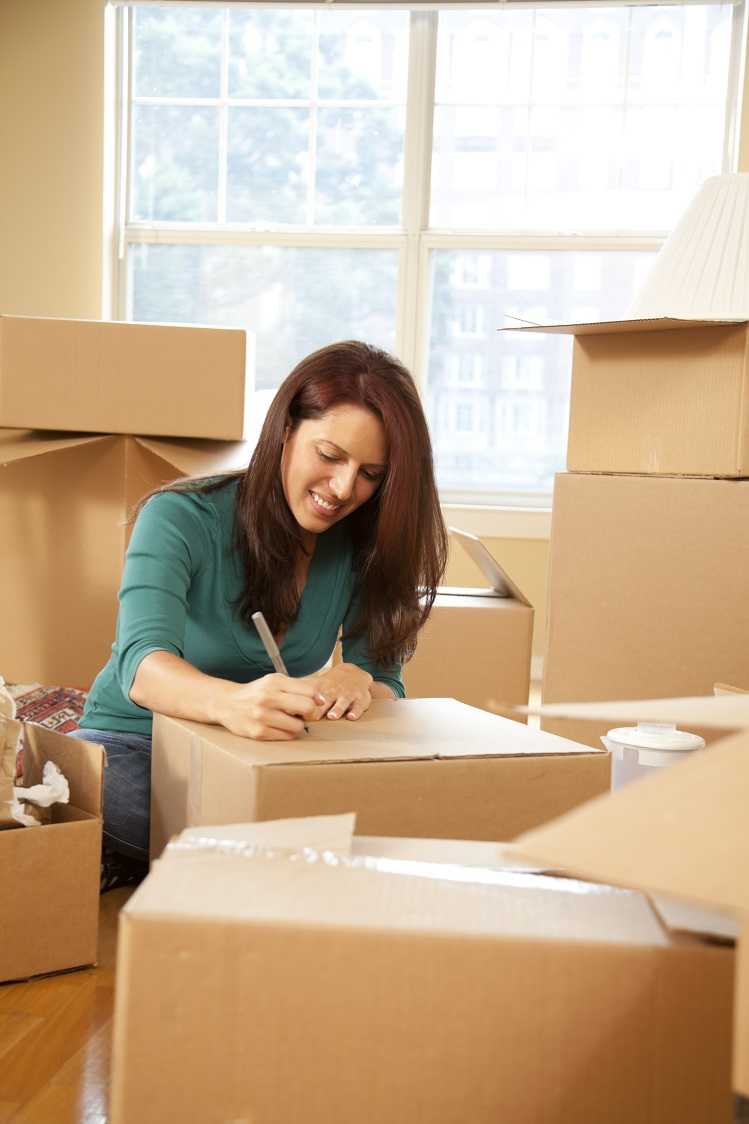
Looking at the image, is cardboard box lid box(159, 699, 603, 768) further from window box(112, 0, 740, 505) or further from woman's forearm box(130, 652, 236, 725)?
window box(112, 0, 740, 505)

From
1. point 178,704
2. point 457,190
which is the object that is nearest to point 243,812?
point 178,704

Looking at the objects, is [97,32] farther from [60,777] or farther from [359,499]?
[60,777]

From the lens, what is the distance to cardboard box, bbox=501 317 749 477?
1.62 meters

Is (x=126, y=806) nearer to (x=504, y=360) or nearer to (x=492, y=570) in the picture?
(x=492, y=570)

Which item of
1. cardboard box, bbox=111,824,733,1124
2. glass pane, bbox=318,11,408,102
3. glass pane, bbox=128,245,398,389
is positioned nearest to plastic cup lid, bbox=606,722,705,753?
cardboard box, bbox=111,824,733,1124

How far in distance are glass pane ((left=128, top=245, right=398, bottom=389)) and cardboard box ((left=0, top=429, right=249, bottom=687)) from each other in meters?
1.93

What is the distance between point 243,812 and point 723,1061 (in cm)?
51

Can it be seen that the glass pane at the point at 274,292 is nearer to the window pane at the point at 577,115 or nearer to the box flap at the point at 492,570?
the window pane at the point at 577,115

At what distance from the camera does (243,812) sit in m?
1.01

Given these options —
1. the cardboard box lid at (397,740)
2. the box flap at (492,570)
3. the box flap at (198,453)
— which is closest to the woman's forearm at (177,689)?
the cardboard box lid at (397,740)

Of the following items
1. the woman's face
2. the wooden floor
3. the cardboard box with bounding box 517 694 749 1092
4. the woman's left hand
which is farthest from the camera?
the woman's face

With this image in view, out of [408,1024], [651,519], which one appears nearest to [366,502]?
[651,519]

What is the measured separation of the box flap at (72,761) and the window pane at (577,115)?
3.02m

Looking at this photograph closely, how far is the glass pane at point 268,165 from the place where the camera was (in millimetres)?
4070
